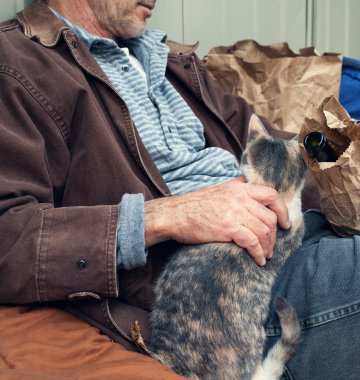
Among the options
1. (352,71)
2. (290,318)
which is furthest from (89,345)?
(352,71)

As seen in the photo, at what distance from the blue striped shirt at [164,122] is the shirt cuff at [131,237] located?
37 cm

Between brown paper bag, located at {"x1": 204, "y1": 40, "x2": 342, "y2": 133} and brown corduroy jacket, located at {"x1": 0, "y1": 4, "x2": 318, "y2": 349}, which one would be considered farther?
brown paper bag, located at {"x1": 204, "y1": 40, "x2": 342, "y2": 133}

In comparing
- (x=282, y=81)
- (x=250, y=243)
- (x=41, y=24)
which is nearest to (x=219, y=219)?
(x=250, y=243)

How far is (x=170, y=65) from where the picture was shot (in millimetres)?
2139

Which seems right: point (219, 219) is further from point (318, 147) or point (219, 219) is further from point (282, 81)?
point (282, 81)

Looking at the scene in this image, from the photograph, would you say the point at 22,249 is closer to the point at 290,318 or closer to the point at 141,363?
the point at 141,363

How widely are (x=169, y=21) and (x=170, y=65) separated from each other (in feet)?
1.91

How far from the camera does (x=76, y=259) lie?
56.2 inches

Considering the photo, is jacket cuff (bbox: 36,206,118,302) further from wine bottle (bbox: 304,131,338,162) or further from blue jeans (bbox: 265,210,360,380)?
wine bottle (bbox: 304,131,338,162)

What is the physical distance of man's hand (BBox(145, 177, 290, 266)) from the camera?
1507 mm

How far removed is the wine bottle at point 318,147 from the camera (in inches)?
65.0

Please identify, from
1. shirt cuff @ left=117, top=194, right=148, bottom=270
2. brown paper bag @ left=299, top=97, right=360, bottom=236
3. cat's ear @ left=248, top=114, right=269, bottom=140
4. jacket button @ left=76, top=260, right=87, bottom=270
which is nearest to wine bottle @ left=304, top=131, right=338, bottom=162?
brown paper bag @ left=299, top=97, right=360, bottom=236

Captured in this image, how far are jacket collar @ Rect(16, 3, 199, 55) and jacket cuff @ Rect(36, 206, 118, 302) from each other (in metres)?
0.57

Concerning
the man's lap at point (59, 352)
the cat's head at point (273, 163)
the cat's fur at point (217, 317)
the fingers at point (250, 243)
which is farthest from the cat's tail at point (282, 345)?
the cat's head at point (273, 163)
